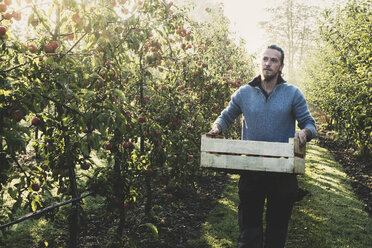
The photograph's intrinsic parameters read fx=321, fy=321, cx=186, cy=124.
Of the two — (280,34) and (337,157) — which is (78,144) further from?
(280,34)

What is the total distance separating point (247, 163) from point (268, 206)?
59 cm

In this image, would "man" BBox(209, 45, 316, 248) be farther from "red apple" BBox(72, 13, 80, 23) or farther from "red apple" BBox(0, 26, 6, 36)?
"red apple" BBox(0, 26, 6, 36)

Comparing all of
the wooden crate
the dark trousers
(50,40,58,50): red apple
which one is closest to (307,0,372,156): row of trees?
the dark trousers

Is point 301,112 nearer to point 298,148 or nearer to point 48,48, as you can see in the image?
point 298,148

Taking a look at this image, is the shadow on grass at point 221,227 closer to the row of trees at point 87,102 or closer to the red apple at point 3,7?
the row of trees at point 87,102

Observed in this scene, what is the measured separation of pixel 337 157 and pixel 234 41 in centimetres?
476

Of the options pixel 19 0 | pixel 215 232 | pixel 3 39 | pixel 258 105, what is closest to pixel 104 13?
pixel 19 0

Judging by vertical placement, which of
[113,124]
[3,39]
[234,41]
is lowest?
[113,124]

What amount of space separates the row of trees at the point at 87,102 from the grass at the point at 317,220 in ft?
3.01

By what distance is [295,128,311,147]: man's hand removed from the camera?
8.00 feet

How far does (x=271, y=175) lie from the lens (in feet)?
8.96

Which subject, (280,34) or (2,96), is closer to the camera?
(2,96)

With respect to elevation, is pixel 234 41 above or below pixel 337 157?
above

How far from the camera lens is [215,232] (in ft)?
14.8
